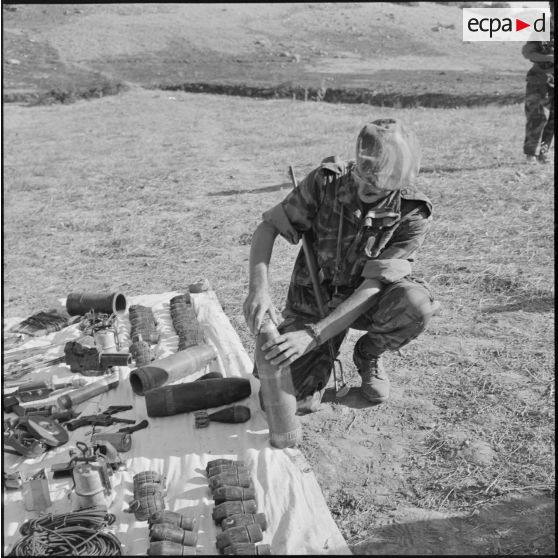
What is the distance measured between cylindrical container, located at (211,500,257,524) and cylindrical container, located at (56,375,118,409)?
4.64ft

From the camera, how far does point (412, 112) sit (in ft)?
55.7

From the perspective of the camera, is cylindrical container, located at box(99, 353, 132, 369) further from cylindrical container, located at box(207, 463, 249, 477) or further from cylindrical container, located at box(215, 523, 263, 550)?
cylindrical container, located at box(215, 523, 263, 550)

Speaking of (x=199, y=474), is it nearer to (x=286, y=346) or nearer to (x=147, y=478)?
(x=147, y=478)


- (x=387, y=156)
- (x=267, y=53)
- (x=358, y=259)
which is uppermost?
(x=267, y=53)

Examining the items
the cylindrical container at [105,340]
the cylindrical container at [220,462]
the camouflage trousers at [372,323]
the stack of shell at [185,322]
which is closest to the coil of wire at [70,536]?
the cylindrical container at [220,462]

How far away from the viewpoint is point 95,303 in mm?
5547

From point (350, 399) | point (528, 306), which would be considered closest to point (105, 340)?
point (350, 399)

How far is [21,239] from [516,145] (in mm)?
8245

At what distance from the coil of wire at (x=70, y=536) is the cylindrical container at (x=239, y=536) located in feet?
1.50

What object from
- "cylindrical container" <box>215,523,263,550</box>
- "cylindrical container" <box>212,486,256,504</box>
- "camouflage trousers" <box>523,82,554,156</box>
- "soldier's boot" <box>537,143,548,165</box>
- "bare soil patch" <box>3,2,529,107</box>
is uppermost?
"bare soil patch" <box>3,2,529,107</box>

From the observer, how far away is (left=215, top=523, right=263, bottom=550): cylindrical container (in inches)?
123

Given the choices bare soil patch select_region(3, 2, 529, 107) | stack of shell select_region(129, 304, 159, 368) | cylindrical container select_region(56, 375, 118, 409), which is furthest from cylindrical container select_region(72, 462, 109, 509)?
bare soil patch select_region(3, 2, 529, 107)

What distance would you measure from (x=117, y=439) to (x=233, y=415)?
68 cm

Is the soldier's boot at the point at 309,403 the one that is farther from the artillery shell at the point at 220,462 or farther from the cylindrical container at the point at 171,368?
the cylindrical container at the point at 171,368
